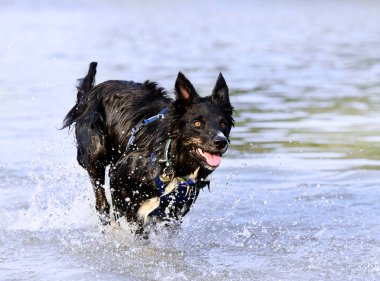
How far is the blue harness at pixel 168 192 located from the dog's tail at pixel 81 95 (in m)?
0.97

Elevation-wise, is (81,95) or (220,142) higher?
(220,142)

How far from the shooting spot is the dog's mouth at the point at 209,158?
22.5 ft

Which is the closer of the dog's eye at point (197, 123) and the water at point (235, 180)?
the dog's eye at point (197, 123)

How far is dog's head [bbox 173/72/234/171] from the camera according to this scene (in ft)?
22.5

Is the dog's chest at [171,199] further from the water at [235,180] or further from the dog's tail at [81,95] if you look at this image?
the dog's tail at [81,95]

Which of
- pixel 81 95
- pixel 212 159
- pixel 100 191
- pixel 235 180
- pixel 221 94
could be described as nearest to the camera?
pixel 212 159

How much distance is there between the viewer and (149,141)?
755 cm

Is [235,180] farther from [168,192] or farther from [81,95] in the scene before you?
[168,192]

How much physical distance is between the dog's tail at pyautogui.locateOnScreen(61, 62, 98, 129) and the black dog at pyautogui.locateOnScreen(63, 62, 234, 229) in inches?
0.4

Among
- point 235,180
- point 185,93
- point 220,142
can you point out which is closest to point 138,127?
point 185,93

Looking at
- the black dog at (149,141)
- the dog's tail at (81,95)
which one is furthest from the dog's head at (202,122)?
the dog's tail at (81,95)

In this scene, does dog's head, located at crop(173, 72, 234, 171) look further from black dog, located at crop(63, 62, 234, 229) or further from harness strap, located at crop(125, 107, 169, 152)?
harness strap, located at crop(125, 107, 169, 152)

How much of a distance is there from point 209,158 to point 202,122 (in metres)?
0.29

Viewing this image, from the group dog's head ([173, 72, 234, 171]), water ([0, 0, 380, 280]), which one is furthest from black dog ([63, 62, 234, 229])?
water ([0, 0, 380, 280])
